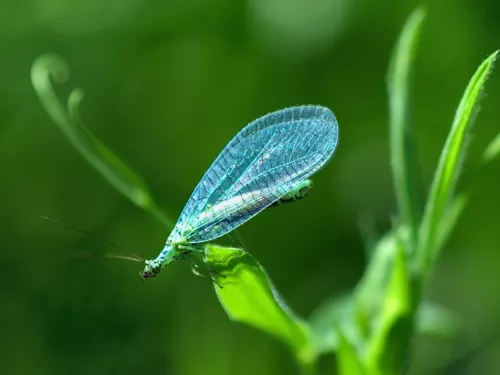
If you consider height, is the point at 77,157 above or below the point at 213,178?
above

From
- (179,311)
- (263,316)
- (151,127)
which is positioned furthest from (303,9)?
(263,316)

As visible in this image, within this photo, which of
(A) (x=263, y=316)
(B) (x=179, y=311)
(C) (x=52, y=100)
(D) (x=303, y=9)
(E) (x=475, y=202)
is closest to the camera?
(A) (x=263, y=316)

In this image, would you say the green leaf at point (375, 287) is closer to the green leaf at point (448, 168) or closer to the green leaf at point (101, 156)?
the green leaf at point (448, 168)

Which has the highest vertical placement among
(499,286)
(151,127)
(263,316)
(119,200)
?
(151,127)

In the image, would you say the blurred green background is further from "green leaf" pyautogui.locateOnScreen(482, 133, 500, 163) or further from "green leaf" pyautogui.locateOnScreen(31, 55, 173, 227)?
"green leaf" pyautogui.locateOnScreen(482, 133, 500, 163)

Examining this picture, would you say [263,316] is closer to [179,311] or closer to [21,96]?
[179,311]

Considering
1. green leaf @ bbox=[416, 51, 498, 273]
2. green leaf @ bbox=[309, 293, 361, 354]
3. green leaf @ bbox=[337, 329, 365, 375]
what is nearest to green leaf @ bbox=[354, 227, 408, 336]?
green leaf @ bbox=[309, 293, 361, 354]

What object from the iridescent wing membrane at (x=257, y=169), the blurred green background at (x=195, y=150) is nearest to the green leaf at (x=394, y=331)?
the iridescent wing membrane at (x=257, y=169)
